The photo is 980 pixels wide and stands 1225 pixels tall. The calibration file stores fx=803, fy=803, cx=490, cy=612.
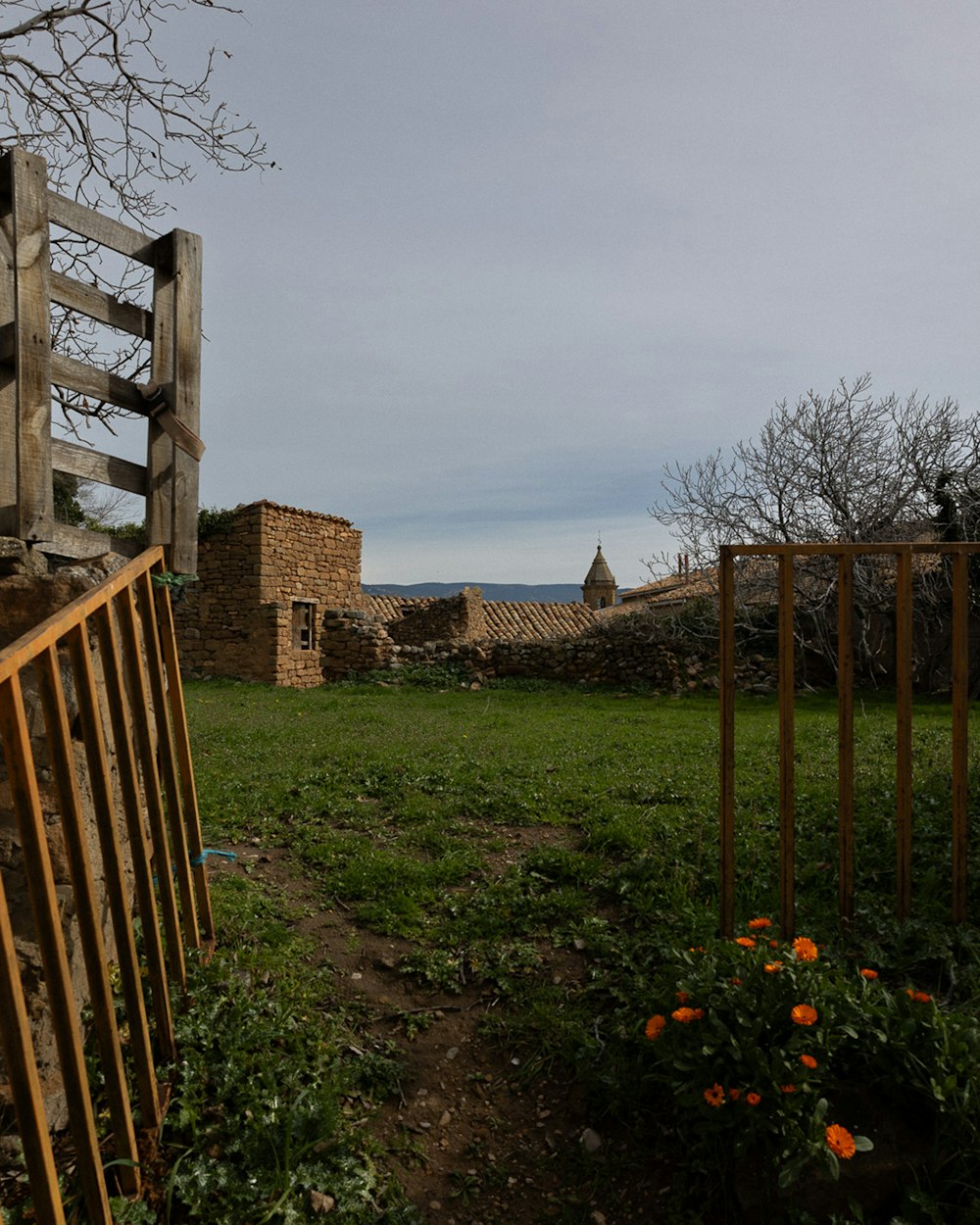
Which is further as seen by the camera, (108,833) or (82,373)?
(82,373)

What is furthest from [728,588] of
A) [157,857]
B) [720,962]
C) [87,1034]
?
[87,1034]

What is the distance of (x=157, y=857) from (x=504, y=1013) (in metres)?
1.64

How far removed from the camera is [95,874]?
2.94 meters

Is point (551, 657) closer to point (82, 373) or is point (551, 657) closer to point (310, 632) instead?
point (310, 632)

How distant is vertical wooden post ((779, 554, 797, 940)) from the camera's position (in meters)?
3.50

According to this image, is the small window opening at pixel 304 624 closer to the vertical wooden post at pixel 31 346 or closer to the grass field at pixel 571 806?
the grass field at pixel 571 806

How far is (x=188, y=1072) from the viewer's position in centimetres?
267

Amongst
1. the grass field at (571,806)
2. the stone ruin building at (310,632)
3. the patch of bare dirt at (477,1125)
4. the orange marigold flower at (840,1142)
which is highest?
the stone ruin building at (310,632)

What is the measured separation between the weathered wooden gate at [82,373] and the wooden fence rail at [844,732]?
2566 mm

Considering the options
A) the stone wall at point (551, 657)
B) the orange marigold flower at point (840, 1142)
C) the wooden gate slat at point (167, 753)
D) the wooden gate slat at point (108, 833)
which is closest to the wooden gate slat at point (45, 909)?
the wooden gate slat at point (108, 833)

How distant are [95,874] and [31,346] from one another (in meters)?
2.03

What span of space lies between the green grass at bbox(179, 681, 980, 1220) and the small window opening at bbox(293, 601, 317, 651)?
407 inches

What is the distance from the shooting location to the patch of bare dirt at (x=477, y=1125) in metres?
2.59

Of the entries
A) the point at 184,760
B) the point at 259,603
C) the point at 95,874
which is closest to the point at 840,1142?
the point at 95,874
